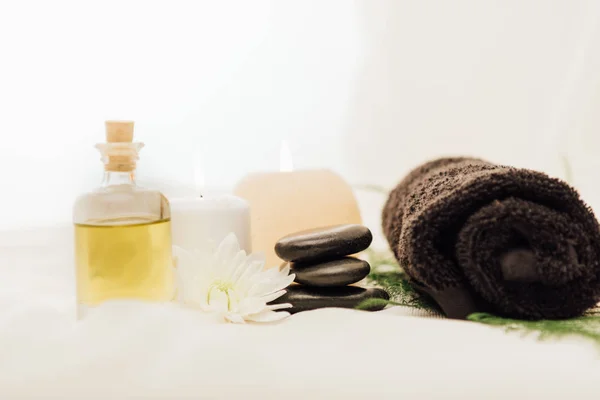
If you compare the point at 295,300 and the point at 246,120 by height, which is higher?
the point at 246,120

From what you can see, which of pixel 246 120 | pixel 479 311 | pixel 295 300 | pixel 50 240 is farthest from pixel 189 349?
pixel 246 120

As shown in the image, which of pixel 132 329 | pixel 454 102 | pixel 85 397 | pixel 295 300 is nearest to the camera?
pixel 85 397

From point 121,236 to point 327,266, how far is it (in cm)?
24

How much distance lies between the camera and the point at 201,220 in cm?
79

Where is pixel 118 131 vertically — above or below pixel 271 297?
above

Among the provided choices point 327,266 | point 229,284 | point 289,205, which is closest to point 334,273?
point 327,266

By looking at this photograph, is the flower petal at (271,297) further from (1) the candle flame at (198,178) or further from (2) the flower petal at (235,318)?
(1) the candle flame at (198,178)

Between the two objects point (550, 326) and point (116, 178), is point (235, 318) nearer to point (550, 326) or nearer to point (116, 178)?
point (116, 178)

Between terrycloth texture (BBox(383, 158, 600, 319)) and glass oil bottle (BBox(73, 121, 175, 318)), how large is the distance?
286 mm

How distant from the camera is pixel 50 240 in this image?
1.32 meters

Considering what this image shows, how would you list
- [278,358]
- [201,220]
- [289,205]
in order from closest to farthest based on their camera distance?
[278,358]
[201,220]
[289,205]

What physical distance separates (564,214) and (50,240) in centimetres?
105

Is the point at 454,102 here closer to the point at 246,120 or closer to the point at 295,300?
the point at 246,120

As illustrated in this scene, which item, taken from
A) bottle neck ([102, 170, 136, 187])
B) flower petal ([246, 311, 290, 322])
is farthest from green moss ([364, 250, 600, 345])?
bottle neck ([102, 170, 136, 187])
